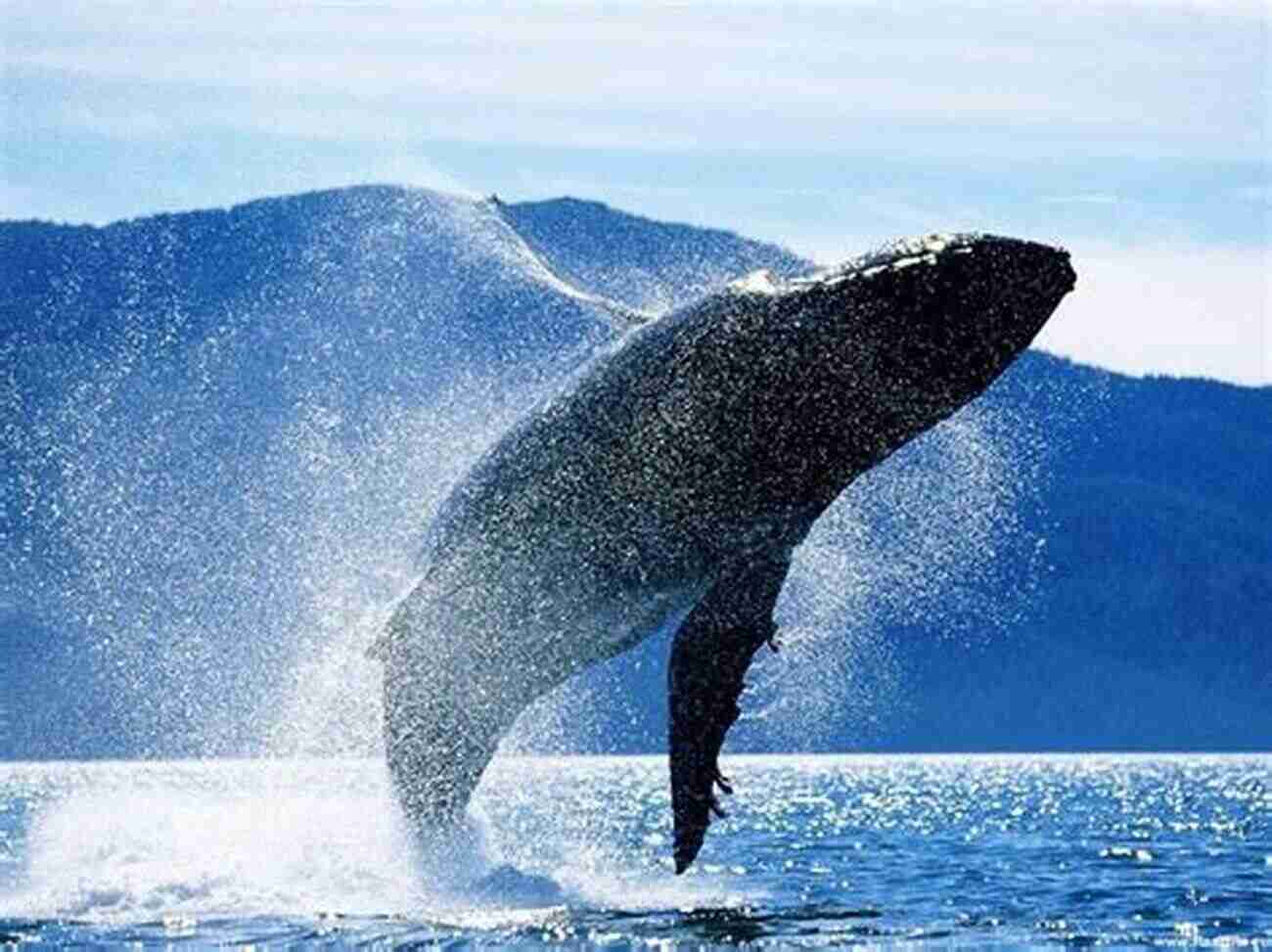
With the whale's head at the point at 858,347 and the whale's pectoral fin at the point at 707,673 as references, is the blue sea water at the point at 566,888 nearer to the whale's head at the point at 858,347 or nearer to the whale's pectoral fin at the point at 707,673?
the whale's pectoral fin at the point at 707,673

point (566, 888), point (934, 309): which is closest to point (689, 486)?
point (934, 309)

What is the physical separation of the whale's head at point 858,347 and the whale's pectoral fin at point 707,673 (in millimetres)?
771

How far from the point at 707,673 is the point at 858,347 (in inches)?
95.5

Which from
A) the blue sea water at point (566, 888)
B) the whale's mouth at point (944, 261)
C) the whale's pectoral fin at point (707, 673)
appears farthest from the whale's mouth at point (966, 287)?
the blue sea water at point (566, 888)

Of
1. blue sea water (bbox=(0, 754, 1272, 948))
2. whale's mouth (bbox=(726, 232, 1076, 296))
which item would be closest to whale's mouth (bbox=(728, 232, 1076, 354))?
whale's mouth (bbox=(726, 232, 1076, 296))

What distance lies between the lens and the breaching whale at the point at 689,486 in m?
15.4

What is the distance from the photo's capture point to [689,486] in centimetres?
1653

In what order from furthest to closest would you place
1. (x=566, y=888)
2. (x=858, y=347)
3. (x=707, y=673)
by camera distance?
1. (x=566, y=888)
2. (x=707, y=673)
3. (x=858, y=347)

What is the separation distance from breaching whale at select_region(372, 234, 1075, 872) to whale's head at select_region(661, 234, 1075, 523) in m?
0.01

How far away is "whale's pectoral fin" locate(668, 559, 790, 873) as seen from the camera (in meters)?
16.7

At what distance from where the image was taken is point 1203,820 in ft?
175

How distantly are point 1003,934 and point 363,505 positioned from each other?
152814 mm

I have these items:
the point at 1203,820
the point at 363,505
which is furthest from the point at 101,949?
the point at 363,505

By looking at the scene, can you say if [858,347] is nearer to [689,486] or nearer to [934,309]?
[934,309]
